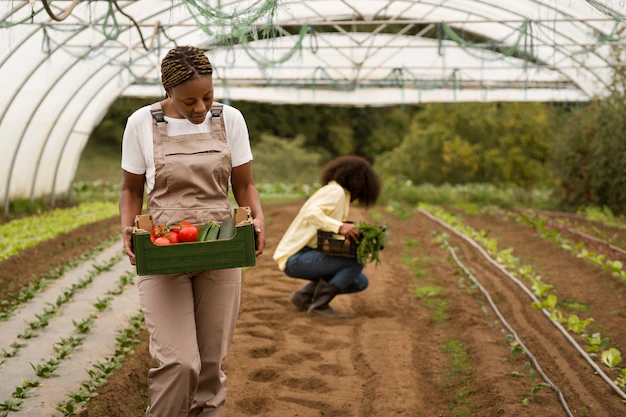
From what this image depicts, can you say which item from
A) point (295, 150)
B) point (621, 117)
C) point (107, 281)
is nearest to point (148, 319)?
point (107, 281)

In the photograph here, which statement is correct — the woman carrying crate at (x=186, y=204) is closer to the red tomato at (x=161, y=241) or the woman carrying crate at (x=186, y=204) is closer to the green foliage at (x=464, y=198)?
the red tomato at (x=161, y=241)

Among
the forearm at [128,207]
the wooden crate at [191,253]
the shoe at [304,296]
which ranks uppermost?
the forearm at [128,207]

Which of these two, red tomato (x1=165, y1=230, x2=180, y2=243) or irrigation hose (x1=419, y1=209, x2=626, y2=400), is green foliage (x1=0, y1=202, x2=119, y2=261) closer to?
irrigation hose (x1=419, y1=209, x2=626, y2=400)

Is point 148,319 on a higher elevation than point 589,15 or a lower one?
lower

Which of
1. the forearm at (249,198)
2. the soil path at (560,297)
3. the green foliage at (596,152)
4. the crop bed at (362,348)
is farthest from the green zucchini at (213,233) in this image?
the green foliage at (596,152)

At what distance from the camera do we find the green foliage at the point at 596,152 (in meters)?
13.8

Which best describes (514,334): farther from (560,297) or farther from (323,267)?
(560,297)

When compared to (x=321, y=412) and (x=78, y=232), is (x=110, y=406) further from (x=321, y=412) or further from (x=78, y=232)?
(x=78, y=232)

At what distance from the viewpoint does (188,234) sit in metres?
2.63

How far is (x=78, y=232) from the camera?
35.1 feet

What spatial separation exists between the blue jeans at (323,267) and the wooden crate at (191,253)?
3.02 meters

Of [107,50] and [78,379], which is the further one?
[107,50]

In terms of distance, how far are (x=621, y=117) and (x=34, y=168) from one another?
10.8 m

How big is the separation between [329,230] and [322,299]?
78 centimetres
